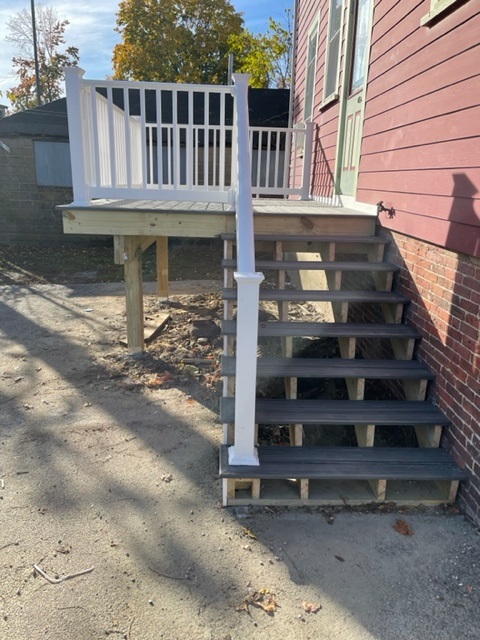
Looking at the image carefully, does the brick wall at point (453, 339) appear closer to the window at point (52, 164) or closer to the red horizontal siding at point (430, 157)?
the red horizontal siding at point (430, 157)

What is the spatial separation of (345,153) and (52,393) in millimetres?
3905

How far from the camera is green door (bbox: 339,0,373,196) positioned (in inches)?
187

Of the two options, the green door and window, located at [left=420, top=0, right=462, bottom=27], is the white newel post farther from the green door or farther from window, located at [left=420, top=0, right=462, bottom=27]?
the green door

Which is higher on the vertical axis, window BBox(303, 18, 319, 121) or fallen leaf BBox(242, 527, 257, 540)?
window BBox(303, 18, 319, 121)

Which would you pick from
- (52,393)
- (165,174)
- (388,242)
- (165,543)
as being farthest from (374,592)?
(165,174)

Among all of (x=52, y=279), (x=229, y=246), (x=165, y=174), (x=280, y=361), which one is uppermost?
(x=165, y=174)

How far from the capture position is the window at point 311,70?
7.37 metres

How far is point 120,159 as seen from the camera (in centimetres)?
580

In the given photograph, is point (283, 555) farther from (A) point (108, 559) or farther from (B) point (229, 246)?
(B) point (229, 246)

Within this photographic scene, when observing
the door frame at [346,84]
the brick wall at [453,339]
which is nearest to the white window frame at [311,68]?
the door frame at [346,84]

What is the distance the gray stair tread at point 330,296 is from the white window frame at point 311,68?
4922 millimetres

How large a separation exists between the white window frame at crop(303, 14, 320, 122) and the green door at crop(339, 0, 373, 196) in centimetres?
218

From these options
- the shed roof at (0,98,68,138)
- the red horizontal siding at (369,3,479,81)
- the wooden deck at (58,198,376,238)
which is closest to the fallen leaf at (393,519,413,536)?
the wooden deck at (58,198,376,238)

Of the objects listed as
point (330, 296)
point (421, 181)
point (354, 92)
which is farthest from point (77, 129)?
point (354, 92)
